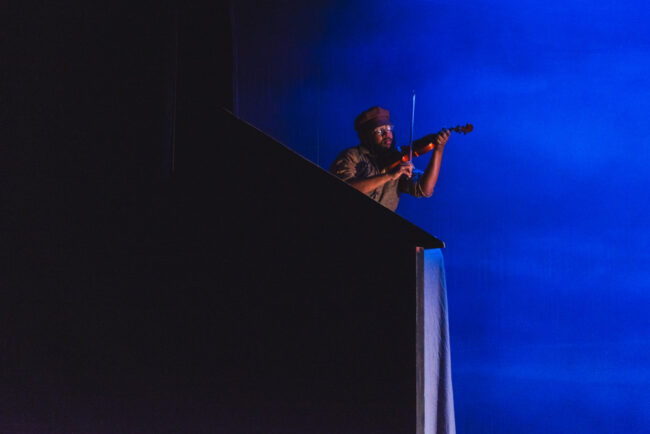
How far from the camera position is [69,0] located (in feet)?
3.94

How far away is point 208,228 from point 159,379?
0.28 meters

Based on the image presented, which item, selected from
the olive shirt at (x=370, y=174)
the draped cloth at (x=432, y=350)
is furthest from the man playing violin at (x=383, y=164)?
the draped cloth at (x=432, y=350)

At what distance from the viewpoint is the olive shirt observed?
221 cm

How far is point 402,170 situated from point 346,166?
220 millimetres

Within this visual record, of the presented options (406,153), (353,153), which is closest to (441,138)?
(406,153)

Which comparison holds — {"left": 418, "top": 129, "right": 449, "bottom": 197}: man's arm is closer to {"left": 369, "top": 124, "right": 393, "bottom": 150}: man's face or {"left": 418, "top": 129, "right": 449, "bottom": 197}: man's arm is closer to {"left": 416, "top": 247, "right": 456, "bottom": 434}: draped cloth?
{"left": 369, "top": 124, "right": 393, "bottom": 150}: man's face

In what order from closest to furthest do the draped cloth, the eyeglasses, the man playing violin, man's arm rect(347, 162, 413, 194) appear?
the draped cloth < man's arm rect(347, 162, 413, 194) < the man playing violin < the eyeglasses

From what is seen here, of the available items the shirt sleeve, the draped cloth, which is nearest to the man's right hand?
the shirt sleeve

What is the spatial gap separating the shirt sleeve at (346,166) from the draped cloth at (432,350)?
105cm

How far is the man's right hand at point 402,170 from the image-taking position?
6.97 ft

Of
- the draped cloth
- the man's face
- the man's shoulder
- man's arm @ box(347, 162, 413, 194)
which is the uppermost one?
the man's face

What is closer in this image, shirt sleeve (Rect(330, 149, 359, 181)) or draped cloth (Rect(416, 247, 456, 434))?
draped cloth (Rect(416, 247, 456, 434))

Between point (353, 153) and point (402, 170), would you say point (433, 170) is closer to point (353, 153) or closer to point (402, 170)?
point (402, 170)

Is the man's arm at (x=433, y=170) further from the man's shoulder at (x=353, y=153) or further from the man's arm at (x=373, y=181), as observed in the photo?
the man's shoulder at (x=353, y=153)
